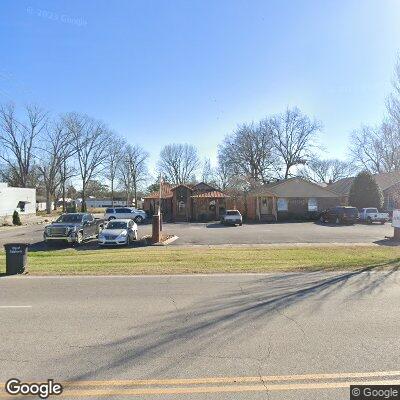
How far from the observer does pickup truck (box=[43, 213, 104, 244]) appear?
20797 mm

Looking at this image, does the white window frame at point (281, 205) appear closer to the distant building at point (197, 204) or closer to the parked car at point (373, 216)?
the distant building at point (197, 204)

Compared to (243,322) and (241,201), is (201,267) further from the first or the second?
(241,201)

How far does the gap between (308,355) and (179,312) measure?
9.23ft

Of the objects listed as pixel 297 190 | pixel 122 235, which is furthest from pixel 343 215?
pixel 122 235

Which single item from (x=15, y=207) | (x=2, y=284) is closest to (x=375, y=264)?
(x=2, y=284)

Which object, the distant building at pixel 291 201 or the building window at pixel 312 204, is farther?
the building window at pixel 312 204

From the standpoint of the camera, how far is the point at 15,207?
48.6 meters

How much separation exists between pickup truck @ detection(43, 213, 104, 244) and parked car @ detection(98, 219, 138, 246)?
5.18 ft

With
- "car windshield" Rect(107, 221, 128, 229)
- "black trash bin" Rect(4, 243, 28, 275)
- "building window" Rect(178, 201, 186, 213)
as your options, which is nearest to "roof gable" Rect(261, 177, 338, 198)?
"building window" Rect(178, 201, 186, 213)

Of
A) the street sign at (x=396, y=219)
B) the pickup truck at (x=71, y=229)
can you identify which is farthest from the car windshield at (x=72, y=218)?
the street sign at (x=396, y=219)

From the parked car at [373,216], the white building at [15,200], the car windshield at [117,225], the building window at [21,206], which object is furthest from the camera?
the building window at [21,206]

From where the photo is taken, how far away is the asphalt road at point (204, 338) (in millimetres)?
4180

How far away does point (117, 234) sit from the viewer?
20438 millimetres

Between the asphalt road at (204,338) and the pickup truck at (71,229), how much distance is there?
11.9 meters
